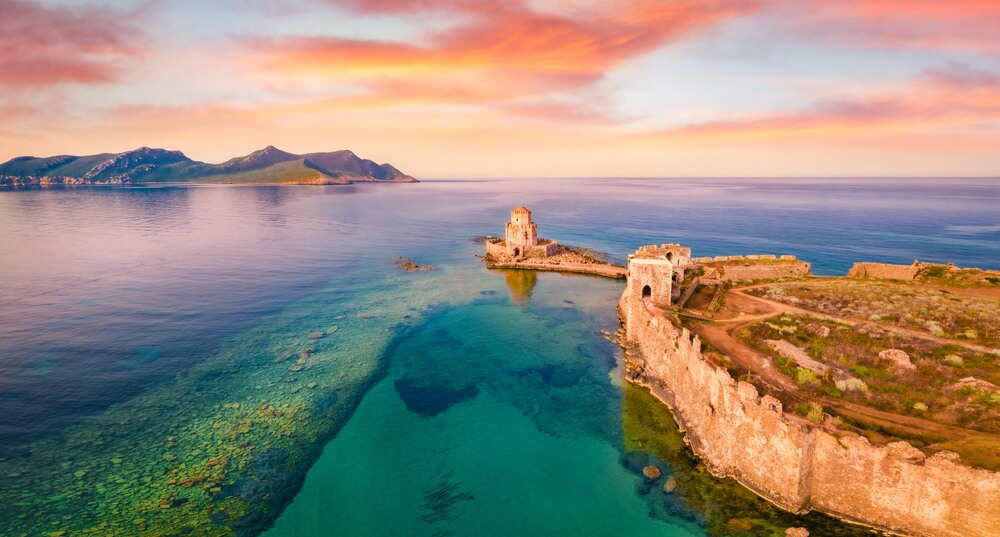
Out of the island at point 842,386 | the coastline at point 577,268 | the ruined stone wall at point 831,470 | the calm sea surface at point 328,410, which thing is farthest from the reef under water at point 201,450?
the coastline at point 577,268

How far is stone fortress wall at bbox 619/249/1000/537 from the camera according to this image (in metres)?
18.9

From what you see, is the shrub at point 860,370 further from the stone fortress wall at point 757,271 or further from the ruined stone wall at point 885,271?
the ruined stone wall at point 885,271

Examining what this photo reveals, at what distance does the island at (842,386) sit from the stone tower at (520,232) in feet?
128

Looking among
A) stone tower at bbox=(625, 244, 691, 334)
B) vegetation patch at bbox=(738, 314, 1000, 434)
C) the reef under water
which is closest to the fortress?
stone tower at bbox=(625, 244, 691, 334)

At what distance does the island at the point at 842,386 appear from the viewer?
20.0 m

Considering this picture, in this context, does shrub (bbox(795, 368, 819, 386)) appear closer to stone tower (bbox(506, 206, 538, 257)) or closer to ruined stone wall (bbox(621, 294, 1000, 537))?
ruined stone wall (bbox(621, 294, 1000, 537))

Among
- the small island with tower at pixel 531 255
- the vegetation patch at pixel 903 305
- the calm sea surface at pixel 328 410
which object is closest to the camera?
the calm sea surface at pixel 328 410

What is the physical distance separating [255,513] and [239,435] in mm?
7464

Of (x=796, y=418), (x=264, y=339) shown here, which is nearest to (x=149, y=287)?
(x=264, y=339)

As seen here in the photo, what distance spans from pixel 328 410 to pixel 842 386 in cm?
3411

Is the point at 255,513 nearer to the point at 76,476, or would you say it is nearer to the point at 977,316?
the point at 76,476

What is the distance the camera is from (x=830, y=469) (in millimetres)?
21766

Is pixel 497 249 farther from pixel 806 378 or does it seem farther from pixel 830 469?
pixel 830 469

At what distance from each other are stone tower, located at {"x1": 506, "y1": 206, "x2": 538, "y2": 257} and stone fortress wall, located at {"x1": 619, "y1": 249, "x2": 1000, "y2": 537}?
55122mm
